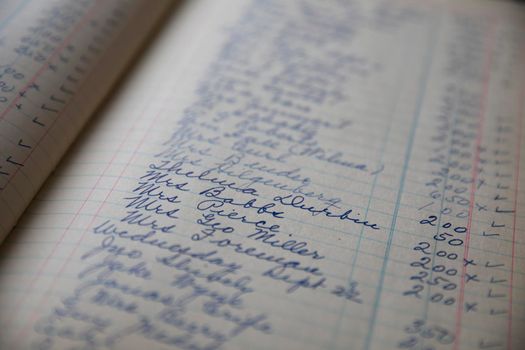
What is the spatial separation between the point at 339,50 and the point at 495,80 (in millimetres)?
171

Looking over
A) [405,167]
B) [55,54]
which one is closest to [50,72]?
[55,54]

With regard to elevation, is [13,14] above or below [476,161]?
above

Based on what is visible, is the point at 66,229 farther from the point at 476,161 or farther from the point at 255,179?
the point at 476,161

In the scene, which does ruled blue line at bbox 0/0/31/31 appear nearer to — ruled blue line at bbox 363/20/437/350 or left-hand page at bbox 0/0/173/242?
left-hand page at bbox 0/0/173/242

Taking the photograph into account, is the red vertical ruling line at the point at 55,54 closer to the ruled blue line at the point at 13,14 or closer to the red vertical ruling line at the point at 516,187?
the ruled blue line at the point at 13,14

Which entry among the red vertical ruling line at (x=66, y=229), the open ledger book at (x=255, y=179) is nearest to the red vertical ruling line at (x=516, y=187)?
the open ledger book at (x=255, y=179)

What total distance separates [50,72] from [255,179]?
0.71 ft

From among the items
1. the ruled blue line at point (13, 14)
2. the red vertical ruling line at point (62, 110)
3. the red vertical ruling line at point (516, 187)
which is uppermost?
the ruled blue line at point (13, 14)

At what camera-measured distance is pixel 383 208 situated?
1.47 feet

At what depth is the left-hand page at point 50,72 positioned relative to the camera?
1.45 feet

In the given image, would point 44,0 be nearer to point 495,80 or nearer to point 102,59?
point 102,59

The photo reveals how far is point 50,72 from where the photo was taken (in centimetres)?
49

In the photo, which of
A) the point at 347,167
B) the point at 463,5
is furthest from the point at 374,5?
the point at 347,167

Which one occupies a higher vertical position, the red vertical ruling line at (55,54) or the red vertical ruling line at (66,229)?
the red vertical ruling line at (55,54)
